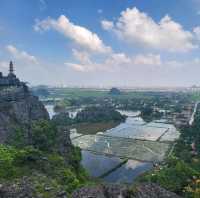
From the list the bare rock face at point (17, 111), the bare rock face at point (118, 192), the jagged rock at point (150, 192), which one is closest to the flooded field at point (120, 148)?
the bare rock face at point (17, 111)

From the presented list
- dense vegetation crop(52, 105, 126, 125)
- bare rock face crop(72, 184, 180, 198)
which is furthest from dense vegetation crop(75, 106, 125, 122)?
bare rock face crop(72, 184, 180, 198)

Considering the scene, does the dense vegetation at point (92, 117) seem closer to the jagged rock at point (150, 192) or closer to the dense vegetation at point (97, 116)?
the dense vegetation at point (97, 116)

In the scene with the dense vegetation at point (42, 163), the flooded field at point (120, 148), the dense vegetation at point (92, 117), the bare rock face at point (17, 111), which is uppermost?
the bare rock face at point (17, 111)

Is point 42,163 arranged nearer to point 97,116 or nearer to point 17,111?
point 17,111

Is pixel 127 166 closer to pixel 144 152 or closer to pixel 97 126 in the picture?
pixel 144 152

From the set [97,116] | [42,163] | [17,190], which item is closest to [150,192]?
[17,190]

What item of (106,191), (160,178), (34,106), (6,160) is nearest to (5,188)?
(106,191)

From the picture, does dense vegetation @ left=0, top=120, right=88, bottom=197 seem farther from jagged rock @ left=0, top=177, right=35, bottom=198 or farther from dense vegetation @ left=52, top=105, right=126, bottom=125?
dense vegetation @ left=52, top=105, right=126, bottom=125
